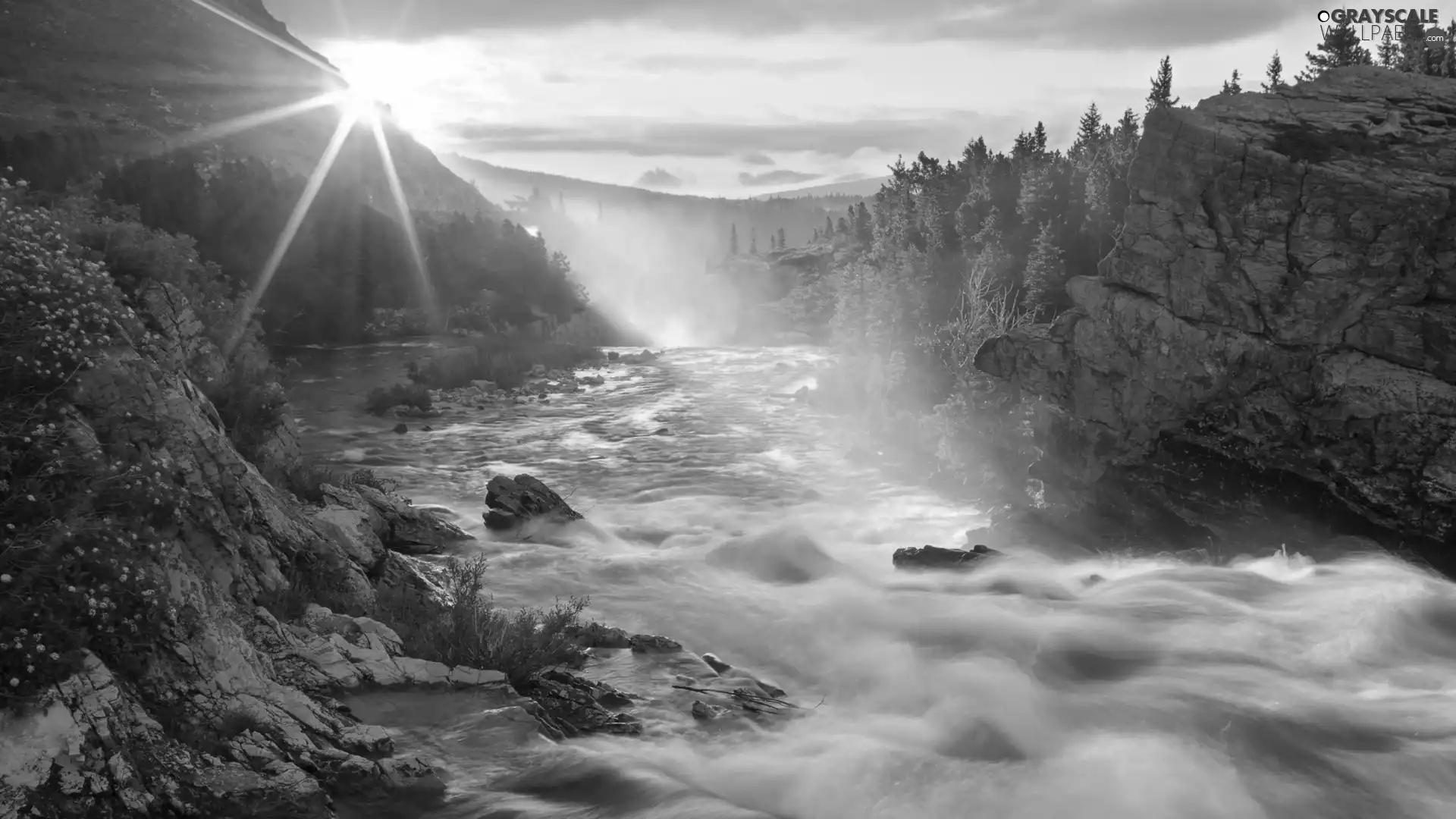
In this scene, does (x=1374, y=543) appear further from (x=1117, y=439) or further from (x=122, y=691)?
(x=122, y=691)

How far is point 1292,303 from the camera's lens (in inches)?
831

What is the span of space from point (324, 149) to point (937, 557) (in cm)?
13676

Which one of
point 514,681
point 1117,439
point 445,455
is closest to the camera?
point 514,681

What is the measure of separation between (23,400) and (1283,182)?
79.7 ft

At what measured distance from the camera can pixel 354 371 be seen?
4669 centimetres

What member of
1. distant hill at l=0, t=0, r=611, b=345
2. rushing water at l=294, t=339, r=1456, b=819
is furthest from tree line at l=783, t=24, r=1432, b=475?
distant hill at l=0, t=0, r=611, b=345

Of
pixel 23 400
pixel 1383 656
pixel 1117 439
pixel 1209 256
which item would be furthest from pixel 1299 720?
pixel 23 400

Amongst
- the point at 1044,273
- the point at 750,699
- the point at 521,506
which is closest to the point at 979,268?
the point at 1044,273

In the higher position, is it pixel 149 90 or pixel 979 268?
pixel 149 90

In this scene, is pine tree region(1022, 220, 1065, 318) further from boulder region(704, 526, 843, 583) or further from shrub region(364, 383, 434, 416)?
shrub region(364, 383, 434, 416)

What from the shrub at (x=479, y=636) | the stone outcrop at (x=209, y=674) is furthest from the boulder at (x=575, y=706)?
the stone outcrop at (x=209, y=674)

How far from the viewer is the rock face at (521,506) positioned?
22.1 meters

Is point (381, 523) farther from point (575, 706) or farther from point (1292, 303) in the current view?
point (1292, 303)

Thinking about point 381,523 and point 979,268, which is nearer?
point 381,523
